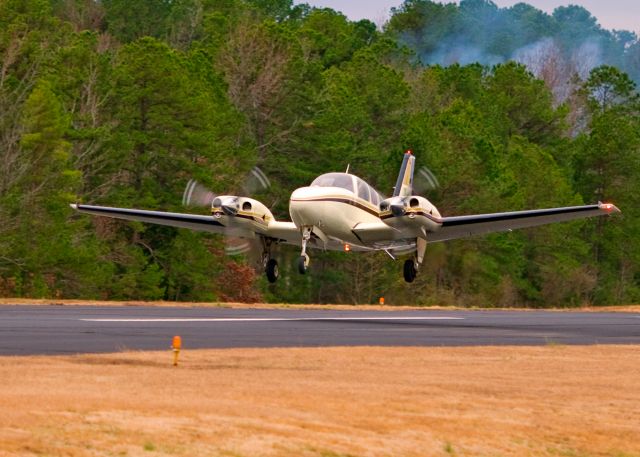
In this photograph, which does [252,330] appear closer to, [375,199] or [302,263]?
[302,263]

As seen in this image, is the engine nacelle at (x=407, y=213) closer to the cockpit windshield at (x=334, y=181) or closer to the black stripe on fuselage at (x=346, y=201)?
the black stripe on fuselage at (x=346, y=201)

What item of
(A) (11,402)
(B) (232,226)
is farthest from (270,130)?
(A) (11,402)

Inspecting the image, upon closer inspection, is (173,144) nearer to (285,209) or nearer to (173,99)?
(173,99)

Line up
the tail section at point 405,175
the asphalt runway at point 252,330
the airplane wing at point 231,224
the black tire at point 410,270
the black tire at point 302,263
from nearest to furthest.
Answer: the asphalt runway at point 252,330, the black tire at point 302,263, the airplane wing at point 231,224, the black tire at point 410,270, the tail section at point 405,175

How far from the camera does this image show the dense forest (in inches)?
3017

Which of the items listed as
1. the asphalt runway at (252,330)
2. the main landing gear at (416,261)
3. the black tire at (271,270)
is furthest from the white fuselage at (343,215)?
the asphalt runway at (252,330)

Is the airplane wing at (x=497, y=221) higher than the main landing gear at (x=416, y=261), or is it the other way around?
the airplane wing at (x=497, y=221)

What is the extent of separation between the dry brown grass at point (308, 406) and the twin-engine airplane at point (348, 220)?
16757 mm

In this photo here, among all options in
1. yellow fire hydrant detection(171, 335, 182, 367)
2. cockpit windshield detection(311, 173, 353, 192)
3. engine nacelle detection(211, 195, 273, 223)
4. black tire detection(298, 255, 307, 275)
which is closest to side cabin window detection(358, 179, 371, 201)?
cockpit windshield detection(311, 173, 353, 192)

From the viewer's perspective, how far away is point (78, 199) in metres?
81.8

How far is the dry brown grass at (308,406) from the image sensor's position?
52.6 feet

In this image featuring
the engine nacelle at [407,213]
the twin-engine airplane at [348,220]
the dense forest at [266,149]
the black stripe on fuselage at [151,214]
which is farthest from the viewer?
the dense forest at [266,149]

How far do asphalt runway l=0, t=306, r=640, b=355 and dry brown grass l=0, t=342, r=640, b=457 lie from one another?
125 inches

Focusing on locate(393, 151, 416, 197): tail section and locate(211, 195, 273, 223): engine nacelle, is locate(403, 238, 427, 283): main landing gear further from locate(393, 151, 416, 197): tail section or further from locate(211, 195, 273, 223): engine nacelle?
locate(393, 151, 416, 197): tail section
